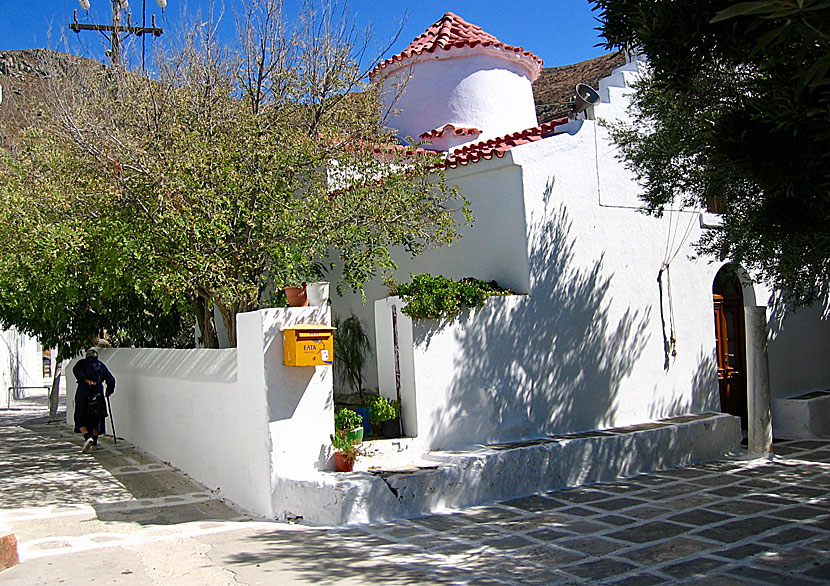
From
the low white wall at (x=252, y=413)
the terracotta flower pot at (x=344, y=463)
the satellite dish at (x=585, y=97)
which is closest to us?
the low white wall at (x=252, y=413)

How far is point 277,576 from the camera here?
5840mm

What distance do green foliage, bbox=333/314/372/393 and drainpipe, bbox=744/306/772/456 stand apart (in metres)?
5.55

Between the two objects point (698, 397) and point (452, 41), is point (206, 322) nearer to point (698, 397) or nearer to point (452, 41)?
point (452, 41)

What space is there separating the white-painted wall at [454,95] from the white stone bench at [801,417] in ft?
22.0

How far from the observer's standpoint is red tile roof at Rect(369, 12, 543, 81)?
14.0 metres

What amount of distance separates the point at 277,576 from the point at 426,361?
3412mm

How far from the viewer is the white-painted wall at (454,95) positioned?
1391 cm

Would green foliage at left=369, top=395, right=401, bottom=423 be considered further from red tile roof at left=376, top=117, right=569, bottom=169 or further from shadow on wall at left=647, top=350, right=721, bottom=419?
shadow on wall at left=647, top=350, right=721, bottom=419

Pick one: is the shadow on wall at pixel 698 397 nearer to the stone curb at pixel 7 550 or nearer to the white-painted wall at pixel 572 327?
the white-painted wall at pixel 572 327

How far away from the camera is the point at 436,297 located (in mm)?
8789

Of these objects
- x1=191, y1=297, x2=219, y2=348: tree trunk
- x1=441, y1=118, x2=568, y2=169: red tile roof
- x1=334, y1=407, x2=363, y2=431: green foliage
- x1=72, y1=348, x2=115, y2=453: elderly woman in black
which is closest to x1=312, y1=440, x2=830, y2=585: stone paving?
x1=334, y1=407, x2=363, y2=431: green foliage

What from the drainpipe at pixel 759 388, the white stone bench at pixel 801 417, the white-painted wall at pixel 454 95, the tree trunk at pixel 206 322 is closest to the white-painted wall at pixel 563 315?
the drainpipe at pixel 759 388

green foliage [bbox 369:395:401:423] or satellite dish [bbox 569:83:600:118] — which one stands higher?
satellite dish [bbox 569:83:600:118]

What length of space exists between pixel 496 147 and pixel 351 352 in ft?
12.3
